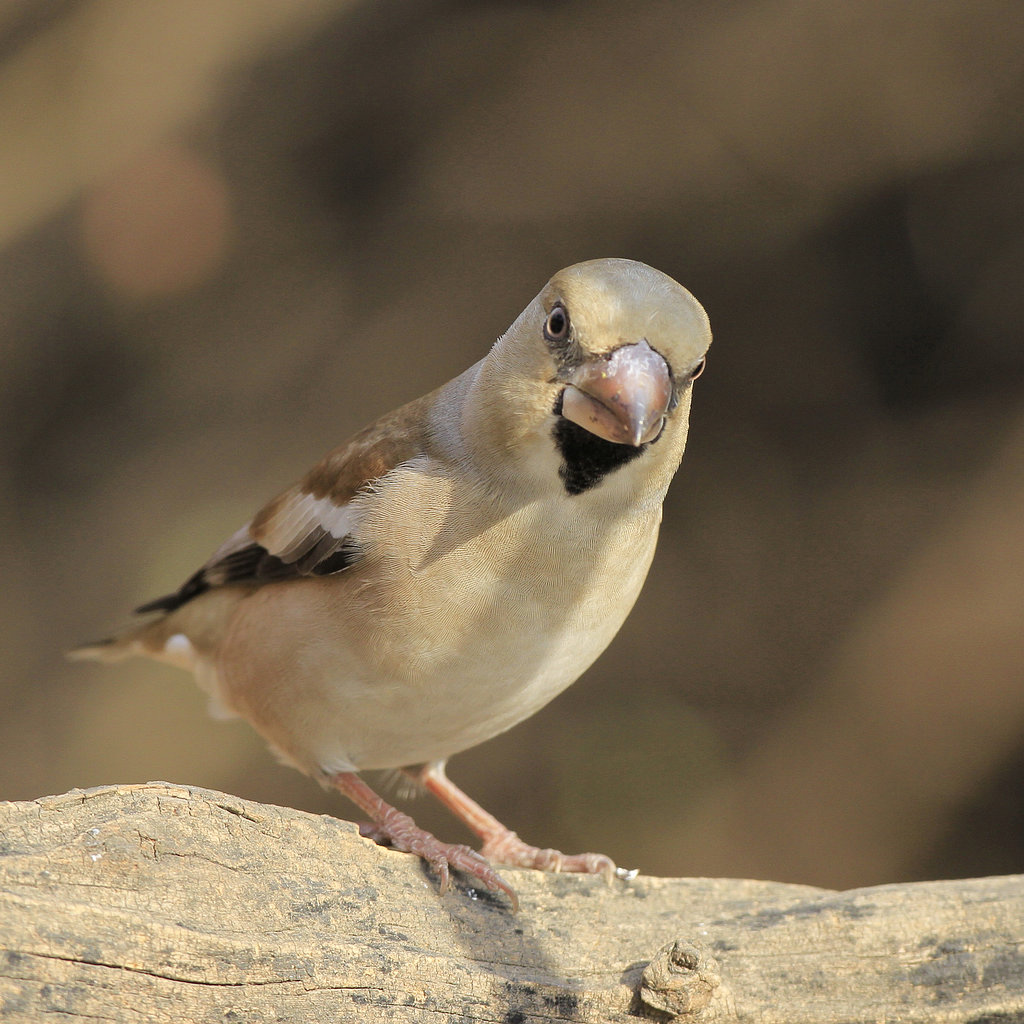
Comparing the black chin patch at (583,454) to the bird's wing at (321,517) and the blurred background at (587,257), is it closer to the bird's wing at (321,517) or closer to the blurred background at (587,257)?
the bird's wing at (321,517)

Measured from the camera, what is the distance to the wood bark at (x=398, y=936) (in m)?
2.19

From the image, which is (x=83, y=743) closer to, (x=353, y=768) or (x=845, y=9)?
(x=353, y=768)

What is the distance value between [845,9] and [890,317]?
49.2 inches

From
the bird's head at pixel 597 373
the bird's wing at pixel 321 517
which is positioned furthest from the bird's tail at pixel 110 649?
the bird's head at pixel 597 373

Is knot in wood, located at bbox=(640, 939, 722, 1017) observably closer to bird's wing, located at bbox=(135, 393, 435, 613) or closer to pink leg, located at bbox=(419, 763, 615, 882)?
pink leg, located at bbox=(419, 763, 615, 882)

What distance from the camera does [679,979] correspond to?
97.4 inches

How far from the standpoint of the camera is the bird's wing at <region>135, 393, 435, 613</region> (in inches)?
129

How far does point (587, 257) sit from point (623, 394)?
2.67 metres

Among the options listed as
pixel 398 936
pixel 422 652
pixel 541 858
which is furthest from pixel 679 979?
pixel 541 858

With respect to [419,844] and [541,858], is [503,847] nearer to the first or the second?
[541,858]

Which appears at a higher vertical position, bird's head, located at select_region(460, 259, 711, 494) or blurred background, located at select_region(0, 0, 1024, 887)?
blurred background, located at select_region(0, 0, 1024, 887)

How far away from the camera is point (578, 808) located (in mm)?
5332

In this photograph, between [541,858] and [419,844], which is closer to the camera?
[419,844]

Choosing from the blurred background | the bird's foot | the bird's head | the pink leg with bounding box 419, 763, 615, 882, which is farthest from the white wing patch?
the blurred background
